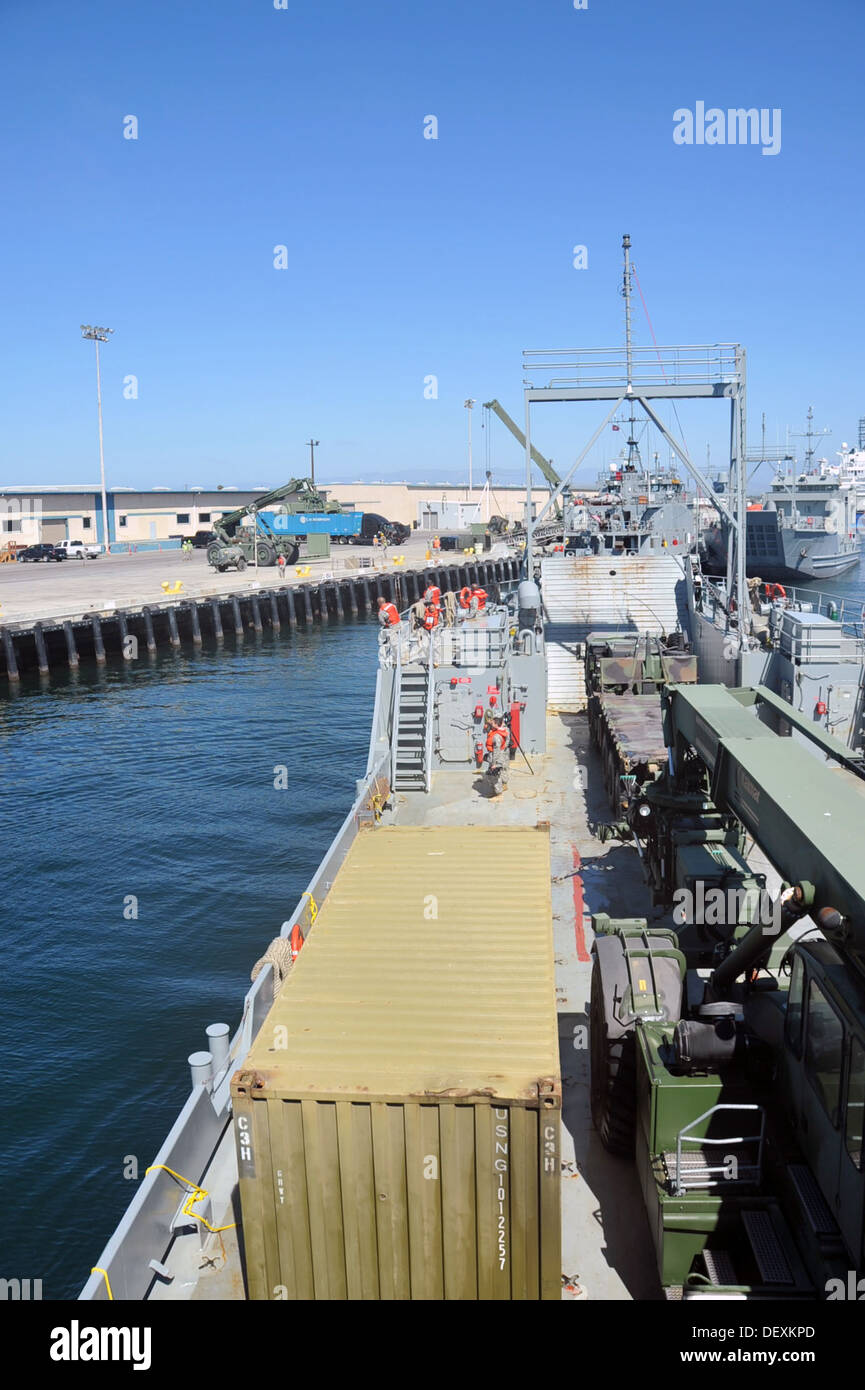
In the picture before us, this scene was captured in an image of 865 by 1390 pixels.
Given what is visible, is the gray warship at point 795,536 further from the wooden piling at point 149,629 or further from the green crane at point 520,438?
the wooden piling at point 149,629

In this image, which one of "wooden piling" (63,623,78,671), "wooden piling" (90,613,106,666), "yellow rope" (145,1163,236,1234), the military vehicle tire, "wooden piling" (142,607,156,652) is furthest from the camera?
"wooden piling" (142,607,156,652)

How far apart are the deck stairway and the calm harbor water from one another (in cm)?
359

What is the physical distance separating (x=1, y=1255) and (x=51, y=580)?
58.3m

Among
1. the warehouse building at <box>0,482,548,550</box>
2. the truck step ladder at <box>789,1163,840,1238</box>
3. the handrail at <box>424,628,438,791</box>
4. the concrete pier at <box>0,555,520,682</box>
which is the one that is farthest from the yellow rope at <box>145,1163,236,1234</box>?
the warehouse building at <box>0,482,548,550</box>

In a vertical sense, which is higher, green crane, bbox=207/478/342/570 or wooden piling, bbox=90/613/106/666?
green crane, bbox=207/478/342/570

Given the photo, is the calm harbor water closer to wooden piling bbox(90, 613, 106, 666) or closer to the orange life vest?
the orange life vest

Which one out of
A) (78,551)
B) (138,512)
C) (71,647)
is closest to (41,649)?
(71,647)

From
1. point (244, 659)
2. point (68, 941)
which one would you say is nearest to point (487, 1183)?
point (68, 941)

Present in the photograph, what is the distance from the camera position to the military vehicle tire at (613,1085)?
8492mm

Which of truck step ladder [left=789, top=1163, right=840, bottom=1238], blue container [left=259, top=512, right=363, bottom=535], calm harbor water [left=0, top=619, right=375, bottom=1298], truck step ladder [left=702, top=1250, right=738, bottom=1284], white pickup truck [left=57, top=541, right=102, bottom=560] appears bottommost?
calm harbor water [left=0, top=619, right=375, bottom=1298]

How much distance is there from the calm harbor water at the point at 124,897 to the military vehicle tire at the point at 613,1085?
6193mm

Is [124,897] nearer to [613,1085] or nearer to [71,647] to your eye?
[613,1085]

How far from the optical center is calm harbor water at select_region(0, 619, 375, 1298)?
12.9 metres
